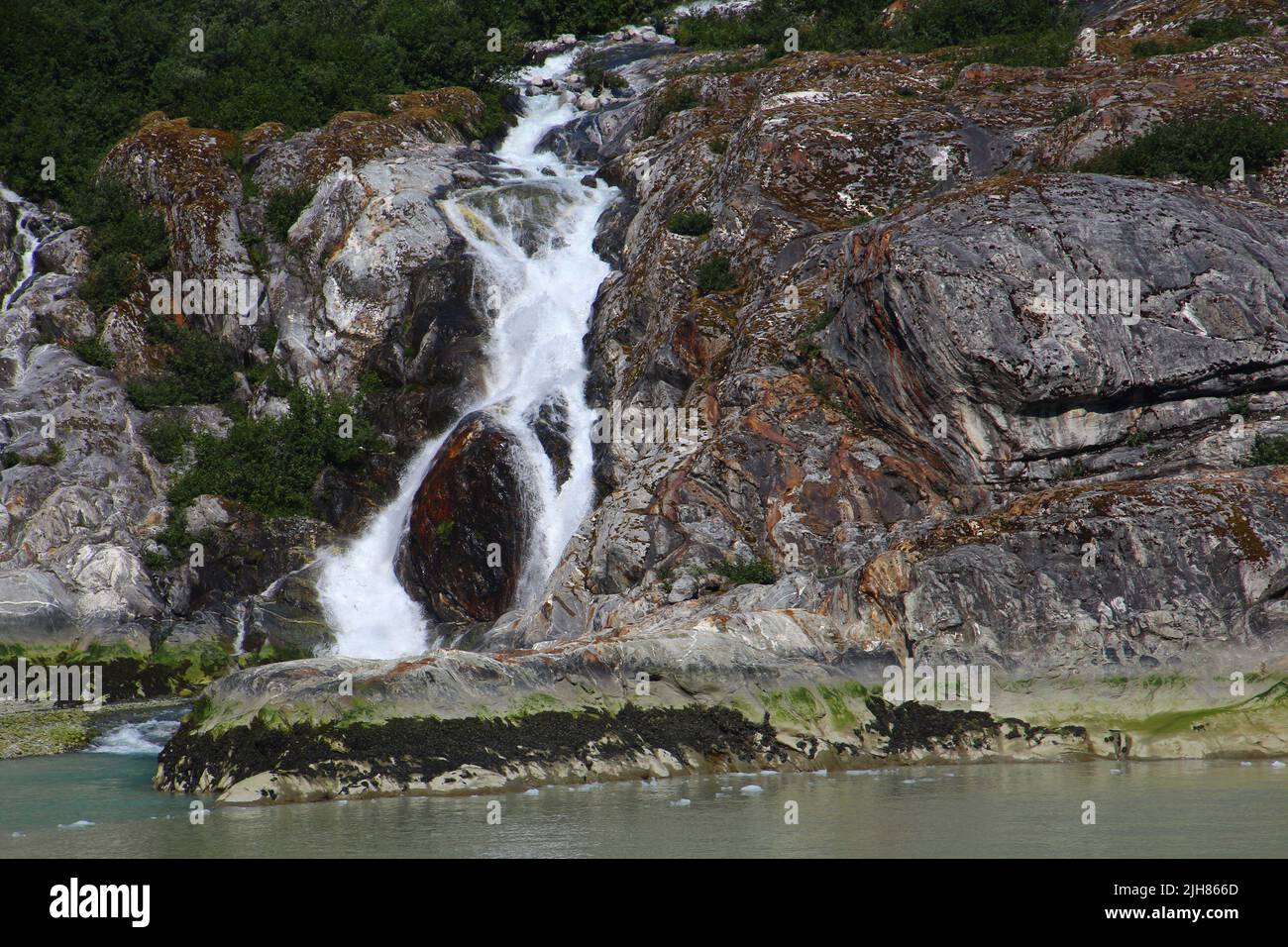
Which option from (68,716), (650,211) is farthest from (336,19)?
(68,716)

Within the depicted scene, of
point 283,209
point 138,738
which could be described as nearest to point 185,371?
point 283,209

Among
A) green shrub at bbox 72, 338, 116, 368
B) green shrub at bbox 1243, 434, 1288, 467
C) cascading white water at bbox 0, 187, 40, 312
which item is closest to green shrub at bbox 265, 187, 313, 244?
green shrub at bbox 72, 338, 116, 368

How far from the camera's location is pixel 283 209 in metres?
42.1

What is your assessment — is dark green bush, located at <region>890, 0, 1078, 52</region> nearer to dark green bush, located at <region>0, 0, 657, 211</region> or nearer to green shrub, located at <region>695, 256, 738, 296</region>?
dark green bush, located at <region>0, 0, 657, 211</region>

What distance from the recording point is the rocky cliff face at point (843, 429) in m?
18.5

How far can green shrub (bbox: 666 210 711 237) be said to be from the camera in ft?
110

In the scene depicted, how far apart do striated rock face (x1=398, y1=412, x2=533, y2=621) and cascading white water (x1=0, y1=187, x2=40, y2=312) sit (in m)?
19.9

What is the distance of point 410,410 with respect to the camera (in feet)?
116

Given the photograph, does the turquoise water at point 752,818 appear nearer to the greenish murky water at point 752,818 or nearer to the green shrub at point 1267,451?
the greenish murky water at point 752,818

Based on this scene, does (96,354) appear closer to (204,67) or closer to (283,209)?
(283,209)

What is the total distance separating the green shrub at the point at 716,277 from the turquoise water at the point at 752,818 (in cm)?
1650

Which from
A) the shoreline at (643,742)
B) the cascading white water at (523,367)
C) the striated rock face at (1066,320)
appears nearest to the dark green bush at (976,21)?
the cascading white water at (523,367)

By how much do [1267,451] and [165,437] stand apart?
99.1 feet
